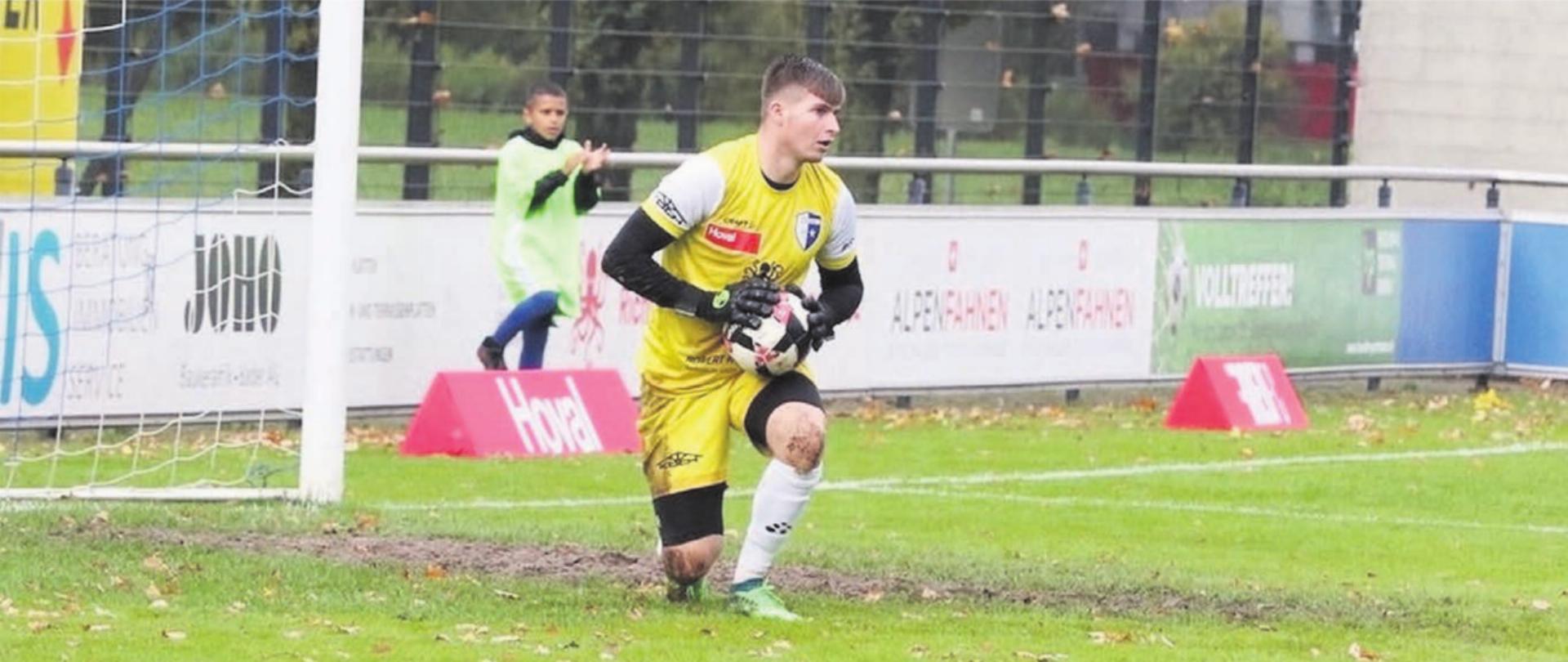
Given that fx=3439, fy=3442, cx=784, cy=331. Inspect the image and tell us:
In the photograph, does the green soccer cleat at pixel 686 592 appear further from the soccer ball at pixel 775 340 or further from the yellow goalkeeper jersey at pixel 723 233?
the soccer ball at pixel 775 340

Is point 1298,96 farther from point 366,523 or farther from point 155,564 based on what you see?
point 155,564

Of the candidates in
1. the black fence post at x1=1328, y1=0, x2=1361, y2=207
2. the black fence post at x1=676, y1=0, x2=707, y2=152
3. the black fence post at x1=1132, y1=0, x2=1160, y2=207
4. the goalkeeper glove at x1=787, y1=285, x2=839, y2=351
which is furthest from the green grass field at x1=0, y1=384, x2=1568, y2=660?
the black fence post at x1=1328, y1=0, x2=1361, y2=207

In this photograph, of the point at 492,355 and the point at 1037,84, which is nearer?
the point at 492,355

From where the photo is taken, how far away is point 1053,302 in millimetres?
23062

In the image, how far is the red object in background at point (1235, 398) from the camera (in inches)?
824

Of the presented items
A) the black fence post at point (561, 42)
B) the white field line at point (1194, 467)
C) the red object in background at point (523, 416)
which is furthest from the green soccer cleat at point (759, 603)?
the black fence post at point (561, 42)

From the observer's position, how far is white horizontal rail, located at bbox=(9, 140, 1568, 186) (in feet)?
56.4

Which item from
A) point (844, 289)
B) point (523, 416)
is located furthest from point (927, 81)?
point (844, 289)

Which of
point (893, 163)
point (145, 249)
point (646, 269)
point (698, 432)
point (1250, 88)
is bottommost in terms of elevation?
point (698, 432)

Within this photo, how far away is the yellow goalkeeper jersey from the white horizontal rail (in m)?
4.94

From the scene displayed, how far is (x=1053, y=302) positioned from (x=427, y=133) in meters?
4.61

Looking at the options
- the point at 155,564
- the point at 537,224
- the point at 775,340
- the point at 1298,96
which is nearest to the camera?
the point at 775,340

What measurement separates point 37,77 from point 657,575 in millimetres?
6691

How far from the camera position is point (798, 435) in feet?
36.4
